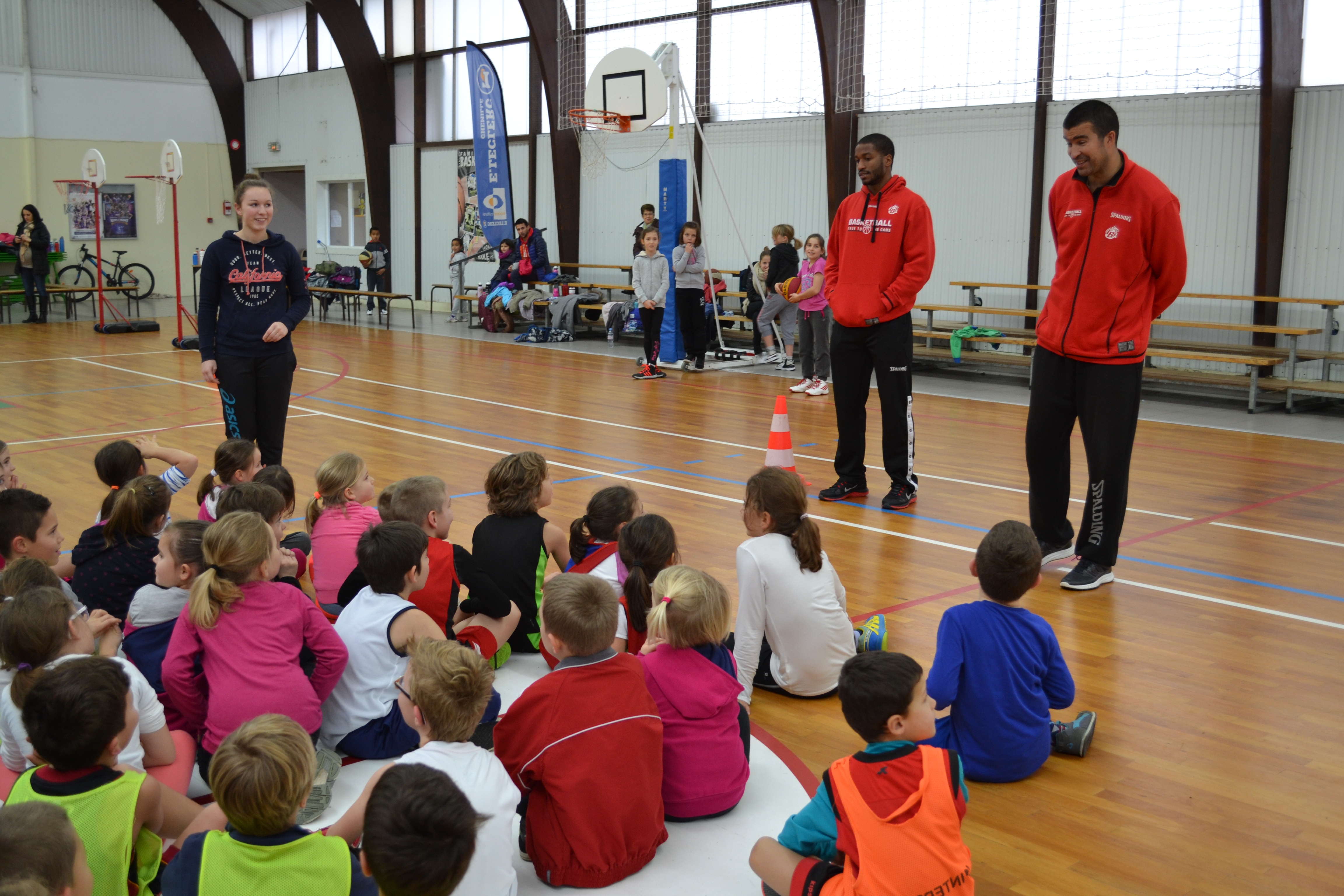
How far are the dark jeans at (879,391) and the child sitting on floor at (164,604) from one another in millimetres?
3744

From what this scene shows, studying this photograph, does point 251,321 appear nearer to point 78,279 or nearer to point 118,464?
point 118,464

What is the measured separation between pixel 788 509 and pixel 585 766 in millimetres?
1249

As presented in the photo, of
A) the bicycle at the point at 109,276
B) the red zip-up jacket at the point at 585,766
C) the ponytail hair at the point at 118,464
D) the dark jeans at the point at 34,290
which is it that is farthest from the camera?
the bicycle at the point at 109,276

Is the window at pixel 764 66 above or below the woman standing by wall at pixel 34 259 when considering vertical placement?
above

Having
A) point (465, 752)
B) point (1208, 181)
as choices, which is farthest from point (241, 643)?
point (1208, 181)

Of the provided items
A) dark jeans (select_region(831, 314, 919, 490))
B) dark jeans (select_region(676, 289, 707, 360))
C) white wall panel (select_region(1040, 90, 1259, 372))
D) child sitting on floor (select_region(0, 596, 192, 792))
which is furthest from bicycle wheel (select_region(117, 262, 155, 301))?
child sitting on floor (select_region(0, 596, 192, 792))

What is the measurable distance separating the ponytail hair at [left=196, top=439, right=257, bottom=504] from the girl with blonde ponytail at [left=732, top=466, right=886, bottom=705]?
1.95 metres

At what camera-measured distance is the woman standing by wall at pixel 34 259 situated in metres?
16.2

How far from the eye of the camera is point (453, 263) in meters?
17.9

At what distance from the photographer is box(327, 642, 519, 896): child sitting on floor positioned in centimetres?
204

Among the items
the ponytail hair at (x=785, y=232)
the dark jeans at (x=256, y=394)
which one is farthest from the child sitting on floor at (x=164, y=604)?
the ponytail hair at (x=785, y=232)

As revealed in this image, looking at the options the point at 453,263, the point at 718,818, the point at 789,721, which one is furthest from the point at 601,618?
the point at 453,263

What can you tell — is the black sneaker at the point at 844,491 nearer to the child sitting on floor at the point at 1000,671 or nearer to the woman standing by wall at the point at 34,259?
the child sitting on floor at the point at 1000,671

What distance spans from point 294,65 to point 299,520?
18.9 m
